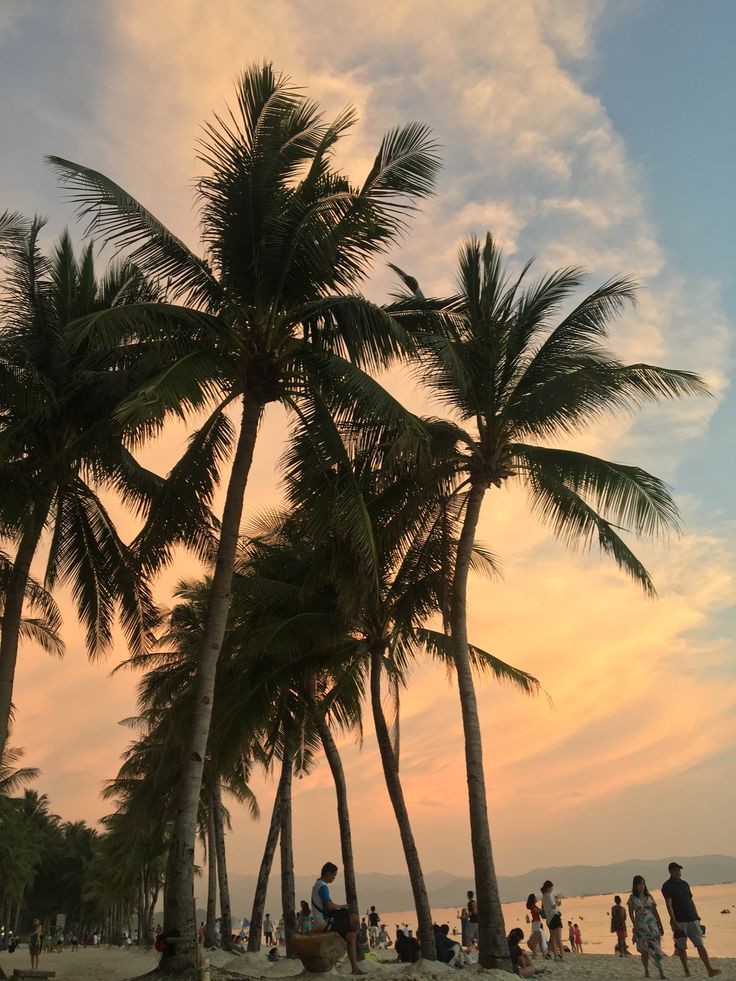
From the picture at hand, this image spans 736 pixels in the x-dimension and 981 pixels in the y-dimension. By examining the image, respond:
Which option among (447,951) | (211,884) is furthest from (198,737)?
(211,884)

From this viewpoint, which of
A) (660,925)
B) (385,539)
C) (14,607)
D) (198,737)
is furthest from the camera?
(385,539)

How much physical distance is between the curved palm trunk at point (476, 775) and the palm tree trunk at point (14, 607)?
7.29 m

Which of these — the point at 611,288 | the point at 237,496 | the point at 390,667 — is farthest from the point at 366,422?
the point at 390,667

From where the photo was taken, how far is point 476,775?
1370 centimetres

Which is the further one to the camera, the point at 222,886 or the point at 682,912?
the point at 222,886

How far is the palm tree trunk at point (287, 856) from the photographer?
22828mm

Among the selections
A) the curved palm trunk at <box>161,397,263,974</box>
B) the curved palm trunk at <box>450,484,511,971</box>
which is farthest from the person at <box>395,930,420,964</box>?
the curved palm trunk at <box>161,397,263,974</box>

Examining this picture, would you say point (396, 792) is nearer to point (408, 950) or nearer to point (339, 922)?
point (408, 950)

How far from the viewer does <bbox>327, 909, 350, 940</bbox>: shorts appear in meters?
11.1

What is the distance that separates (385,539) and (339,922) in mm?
6787

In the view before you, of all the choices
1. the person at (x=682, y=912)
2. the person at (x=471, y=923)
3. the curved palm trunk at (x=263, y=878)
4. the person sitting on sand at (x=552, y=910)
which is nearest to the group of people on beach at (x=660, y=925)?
the person at (x=682, y=912)

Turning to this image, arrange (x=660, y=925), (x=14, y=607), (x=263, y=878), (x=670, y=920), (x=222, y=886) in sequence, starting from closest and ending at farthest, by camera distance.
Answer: (x=670, y=920), (x=660, y=925), (x=14, y=607), (x=263, y=878), (x=222, y=886)

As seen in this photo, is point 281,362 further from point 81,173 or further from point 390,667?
point 390,667

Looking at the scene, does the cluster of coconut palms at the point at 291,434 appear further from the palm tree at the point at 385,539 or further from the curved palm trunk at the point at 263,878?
the curved palm trunk at the point at 263,878
